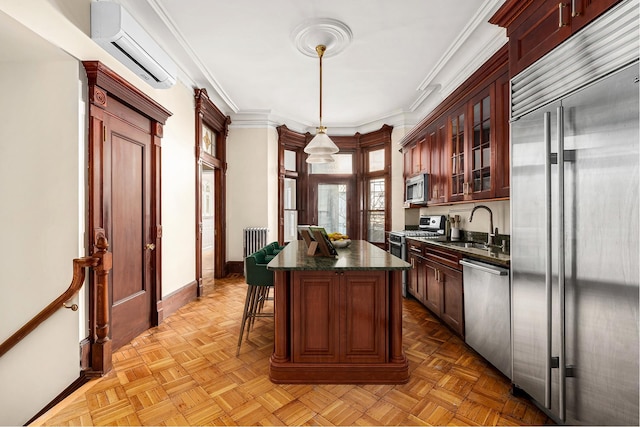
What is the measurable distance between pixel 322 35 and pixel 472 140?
6.32 ft

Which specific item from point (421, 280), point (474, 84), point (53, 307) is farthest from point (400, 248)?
point (53, 307)

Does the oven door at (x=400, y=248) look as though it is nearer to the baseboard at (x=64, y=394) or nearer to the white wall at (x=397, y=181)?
the white wall at (x=397, y=181)

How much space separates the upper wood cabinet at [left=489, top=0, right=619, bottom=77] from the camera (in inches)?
59.5

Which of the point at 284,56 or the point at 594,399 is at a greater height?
the point at 284,56

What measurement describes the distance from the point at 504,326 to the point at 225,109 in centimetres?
506

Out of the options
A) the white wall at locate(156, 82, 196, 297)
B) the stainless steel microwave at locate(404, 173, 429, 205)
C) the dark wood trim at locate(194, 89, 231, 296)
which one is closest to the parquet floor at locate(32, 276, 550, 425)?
the white wall at locate(156, 82, 196, 297)

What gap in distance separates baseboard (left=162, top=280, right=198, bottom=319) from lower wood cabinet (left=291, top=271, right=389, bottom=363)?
6.74 feet

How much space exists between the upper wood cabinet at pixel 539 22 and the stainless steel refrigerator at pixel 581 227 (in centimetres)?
8

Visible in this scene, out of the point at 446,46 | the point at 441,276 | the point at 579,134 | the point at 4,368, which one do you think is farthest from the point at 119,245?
the point at 446,46

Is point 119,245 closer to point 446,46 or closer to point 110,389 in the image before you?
point 110,389

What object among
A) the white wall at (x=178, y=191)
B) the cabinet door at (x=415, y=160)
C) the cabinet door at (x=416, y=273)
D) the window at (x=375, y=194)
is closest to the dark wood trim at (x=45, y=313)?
the white wall at (x=178, y=191)

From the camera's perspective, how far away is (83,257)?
2.24 meters

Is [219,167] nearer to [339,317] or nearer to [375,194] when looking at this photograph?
[375,194]

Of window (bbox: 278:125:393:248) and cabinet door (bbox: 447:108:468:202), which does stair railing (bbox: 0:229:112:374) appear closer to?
cabinet door (bbox: 447:108:468:202)
